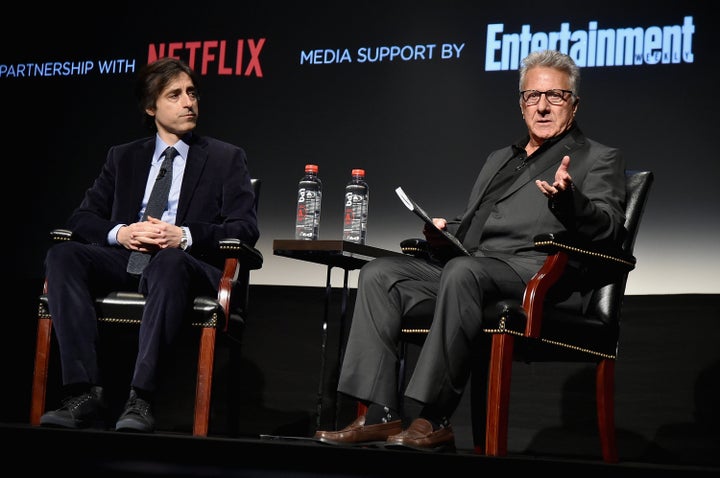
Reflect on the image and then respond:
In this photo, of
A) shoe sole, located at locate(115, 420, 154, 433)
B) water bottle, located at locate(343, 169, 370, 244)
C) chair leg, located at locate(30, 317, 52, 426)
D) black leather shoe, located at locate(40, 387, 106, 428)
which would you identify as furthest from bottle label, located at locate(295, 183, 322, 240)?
shoe sole, located at locate(115, 420, 154, 433)

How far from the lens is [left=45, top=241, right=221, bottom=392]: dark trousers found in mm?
2920

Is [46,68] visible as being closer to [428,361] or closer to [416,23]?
[416,23]

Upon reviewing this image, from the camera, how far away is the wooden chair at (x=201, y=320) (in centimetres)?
311

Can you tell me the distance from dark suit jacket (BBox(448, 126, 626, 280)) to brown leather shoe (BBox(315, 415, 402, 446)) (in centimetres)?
61

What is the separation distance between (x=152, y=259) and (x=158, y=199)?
39 cm

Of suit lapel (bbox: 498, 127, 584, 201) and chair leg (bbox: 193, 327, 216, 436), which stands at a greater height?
suit lapel (bbox: 498, 127, 584, 201)

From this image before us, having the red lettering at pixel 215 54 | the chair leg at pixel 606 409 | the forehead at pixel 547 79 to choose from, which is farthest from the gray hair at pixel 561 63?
the red lettering at pixel 215 54

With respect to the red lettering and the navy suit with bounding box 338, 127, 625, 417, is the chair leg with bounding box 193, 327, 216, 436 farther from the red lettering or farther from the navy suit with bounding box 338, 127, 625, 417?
the red lettering

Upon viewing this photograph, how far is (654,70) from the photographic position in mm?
4258

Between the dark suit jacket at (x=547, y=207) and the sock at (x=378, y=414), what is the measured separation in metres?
0.56

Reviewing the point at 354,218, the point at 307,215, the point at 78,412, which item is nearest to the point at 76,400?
the point at 78,412

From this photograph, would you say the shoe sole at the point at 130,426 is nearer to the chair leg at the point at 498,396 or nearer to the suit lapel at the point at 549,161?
the chair leg at the point at 498,396

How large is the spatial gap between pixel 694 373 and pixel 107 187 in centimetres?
227

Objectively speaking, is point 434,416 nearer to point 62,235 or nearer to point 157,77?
point 62,235
